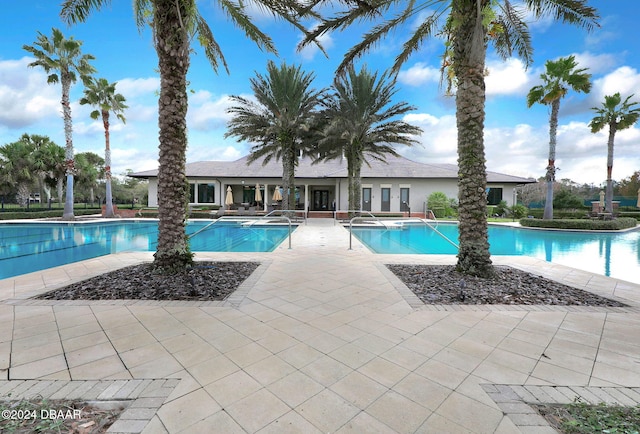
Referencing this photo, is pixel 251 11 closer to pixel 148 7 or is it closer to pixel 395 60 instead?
pixel 148 7

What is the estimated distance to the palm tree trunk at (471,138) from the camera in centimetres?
559

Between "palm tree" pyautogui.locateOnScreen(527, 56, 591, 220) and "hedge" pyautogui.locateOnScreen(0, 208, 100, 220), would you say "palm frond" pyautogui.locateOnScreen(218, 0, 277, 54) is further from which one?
"hedge" pyautogui.locateOnScreen(0, 208, 100, 220)

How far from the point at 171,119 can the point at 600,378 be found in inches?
281

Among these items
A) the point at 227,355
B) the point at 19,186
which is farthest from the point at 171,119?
the point at 19,186

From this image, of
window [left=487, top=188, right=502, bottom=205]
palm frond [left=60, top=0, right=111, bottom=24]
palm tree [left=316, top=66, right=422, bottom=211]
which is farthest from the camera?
window [left=487, top=188, right=502, bottom=205]

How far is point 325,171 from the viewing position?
26.9 meters

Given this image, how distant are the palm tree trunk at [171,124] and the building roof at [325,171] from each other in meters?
18.0

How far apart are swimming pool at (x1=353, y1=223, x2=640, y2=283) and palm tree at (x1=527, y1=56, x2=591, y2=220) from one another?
19.1 feet

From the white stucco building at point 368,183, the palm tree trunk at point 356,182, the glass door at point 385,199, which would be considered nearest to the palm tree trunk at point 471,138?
the palm tree trunk at point 356,182

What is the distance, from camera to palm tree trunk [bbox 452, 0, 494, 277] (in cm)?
559

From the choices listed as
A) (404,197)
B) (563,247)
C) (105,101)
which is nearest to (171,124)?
(563,247)

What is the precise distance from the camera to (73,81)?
19281 millimetres

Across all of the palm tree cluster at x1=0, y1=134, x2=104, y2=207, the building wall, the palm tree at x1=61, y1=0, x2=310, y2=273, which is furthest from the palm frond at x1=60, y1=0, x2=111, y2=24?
the palm tree cluster at x1=0, y1=134, x2=104, y2=207

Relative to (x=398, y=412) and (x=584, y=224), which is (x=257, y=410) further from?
(x=584, y=224)
